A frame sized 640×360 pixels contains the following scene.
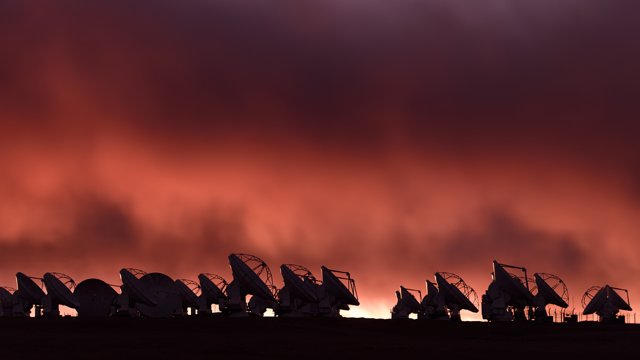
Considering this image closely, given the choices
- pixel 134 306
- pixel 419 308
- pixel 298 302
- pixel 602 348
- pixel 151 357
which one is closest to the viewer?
pixel 151 357

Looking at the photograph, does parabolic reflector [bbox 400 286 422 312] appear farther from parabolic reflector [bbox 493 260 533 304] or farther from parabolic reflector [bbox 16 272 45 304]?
parabolic reflector [bbox 16 272 45 304]

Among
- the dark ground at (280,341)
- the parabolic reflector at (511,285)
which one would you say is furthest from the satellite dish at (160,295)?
the parabolic reflector at (511,285)

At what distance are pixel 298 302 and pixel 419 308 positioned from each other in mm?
57685

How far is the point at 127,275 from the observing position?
11825 cm

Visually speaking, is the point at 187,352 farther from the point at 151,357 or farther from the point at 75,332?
the point at 75,332

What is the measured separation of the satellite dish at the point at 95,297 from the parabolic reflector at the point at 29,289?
1105cm

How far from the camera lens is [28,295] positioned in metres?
147

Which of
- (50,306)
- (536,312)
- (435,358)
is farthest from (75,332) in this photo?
(536,312)

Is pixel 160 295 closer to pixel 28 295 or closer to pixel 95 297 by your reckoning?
pixel 95 297

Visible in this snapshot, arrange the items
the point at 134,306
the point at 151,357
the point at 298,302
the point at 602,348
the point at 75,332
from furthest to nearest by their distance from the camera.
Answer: the point at 134,306 → the point at 298,302 → the point at 75,332 → the point at 602,348 → the point at 151,357

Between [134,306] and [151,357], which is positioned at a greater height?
[134,306]

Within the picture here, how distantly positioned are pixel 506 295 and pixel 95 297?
62.2 metres

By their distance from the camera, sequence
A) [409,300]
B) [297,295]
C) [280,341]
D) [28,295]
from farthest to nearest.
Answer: [409,300], [28,295], [297,295], [280,341]

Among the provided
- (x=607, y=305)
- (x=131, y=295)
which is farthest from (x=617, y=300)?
(x=131, y=295)
